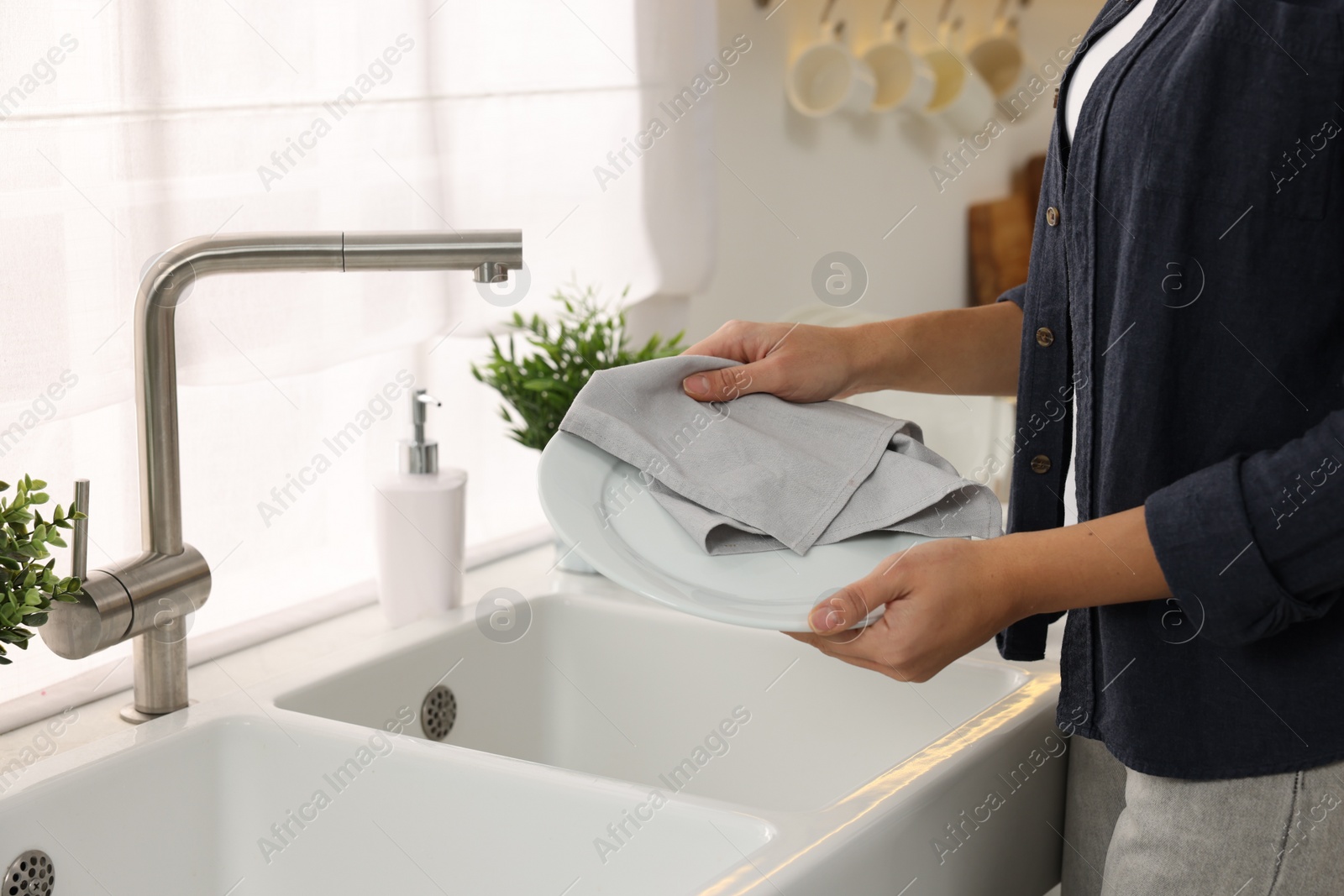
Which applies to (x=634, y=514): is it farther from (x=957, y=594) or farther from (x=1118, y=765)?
(x=1118, y=765)

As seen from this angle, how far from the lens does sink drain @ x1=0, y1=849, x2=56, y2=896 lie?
708 millimetres

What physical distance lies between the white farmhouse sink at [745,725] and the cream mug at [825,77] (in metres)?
1.13

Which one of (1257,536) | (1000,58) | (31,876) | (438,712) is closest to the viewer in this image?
(1257,536)

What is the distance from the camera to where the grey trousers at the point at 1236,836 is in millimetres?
652

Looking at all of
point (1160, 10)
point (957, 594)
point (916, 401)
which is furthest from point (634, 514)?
point (916, 401)

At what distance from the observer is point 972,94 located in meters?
2.38

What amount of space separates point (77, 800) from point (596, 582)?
0.50 metres

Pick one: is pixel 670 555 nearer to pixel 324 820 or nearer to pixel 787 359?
pixel 787 359

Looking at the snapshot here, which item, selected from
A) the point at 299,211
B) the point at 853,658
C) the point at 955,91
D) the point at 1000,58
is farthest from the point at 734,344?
the point at 1000,58

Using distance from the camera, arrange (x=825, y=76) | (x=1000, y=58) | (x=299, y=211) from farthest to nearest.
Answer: (x=1000, y=58), (x=825, y=76), (x=299, y=211)

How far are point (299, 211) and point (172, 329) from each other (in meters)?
0.36

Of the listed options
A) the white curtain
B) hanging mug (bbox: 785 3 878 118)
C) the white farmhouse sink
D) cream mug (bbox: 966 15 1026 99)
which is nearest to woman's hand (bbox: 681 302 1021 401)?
the white farmhouse sink

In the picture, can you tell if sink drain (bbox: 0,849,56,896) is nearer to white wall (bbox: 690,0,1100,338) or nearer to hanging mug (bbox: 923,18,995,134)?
white wall (bbox: 690,0,1100,338)

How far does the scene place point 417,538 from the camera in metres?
1.05
